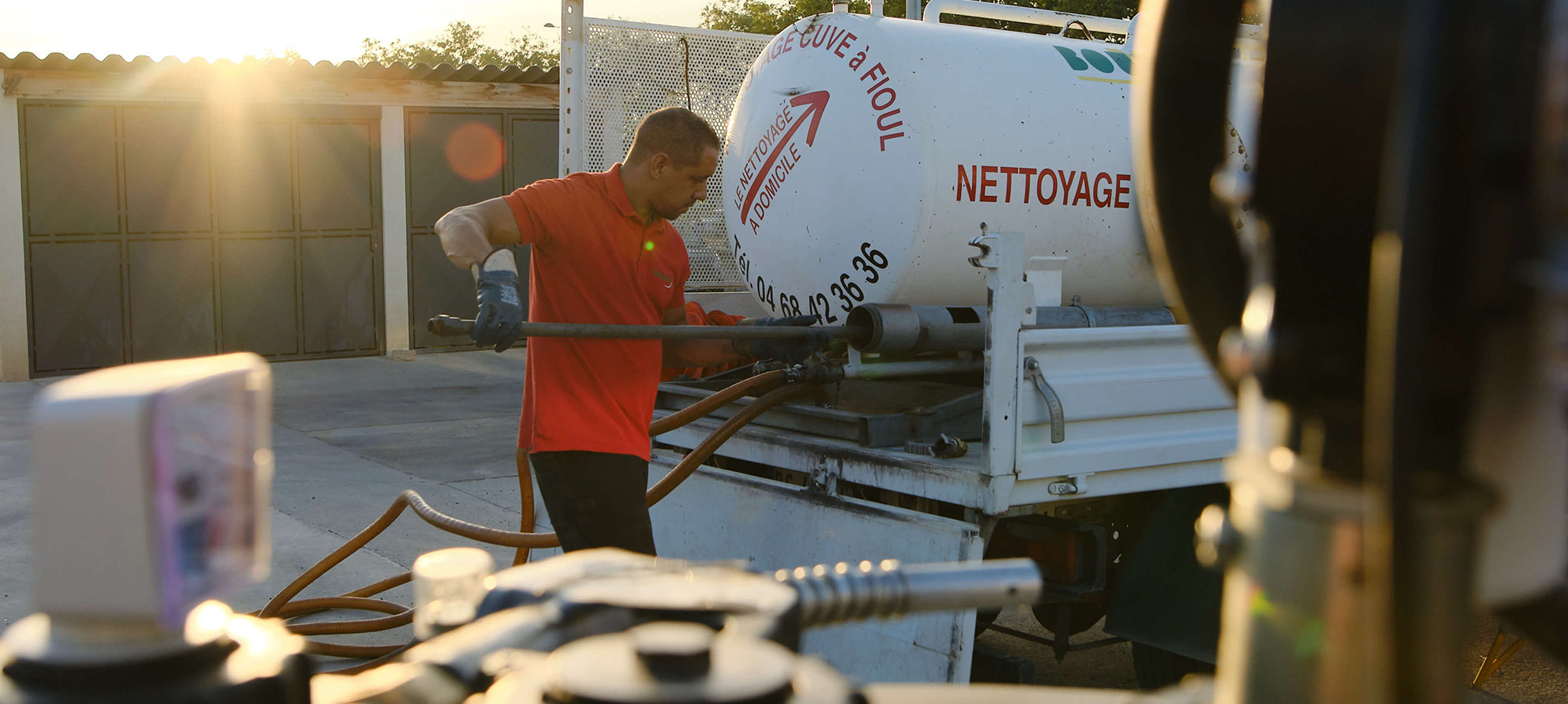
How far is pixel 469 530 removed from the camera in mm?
4340

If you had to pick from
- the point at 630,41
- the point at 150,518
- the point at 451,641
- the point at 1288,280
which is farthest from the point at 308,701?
the point at 630,41

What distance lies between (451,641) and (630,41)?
5019mm

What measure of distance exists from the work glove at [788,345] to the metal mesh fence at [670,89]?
1.09 meters

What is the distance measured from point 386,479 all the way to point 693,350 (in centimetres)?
481

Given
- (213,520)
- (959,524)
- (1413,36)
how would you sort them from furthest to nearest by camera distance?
1. (959,524)
2. (213,520)
3. (1413,36)

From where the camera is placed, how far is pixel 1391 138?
0.66m

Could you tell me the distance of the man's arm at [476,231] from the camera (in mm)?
3604

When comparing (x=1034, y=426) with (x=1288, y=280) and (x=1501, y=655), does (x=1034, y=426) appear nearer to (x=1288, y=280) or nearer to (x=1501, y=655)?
(x=1501, y=655)

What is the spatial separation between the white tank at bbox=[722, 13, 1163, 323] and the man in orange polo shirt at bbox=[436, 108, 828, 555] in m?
0.61

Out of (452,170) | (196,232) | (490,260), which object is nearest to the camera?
(490,260)

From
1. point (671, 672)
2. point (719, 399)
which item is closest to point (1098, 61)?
point (719, 399)

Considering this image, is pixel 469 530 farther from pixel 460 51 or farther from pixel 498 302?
pixel 460 51

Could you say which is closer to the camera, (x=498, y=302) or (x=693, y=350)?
(x=498, y=302)

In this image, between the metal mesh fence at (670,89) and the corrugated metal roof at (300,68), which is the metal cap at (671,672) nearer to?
the metal mesh fence at (670,89)
